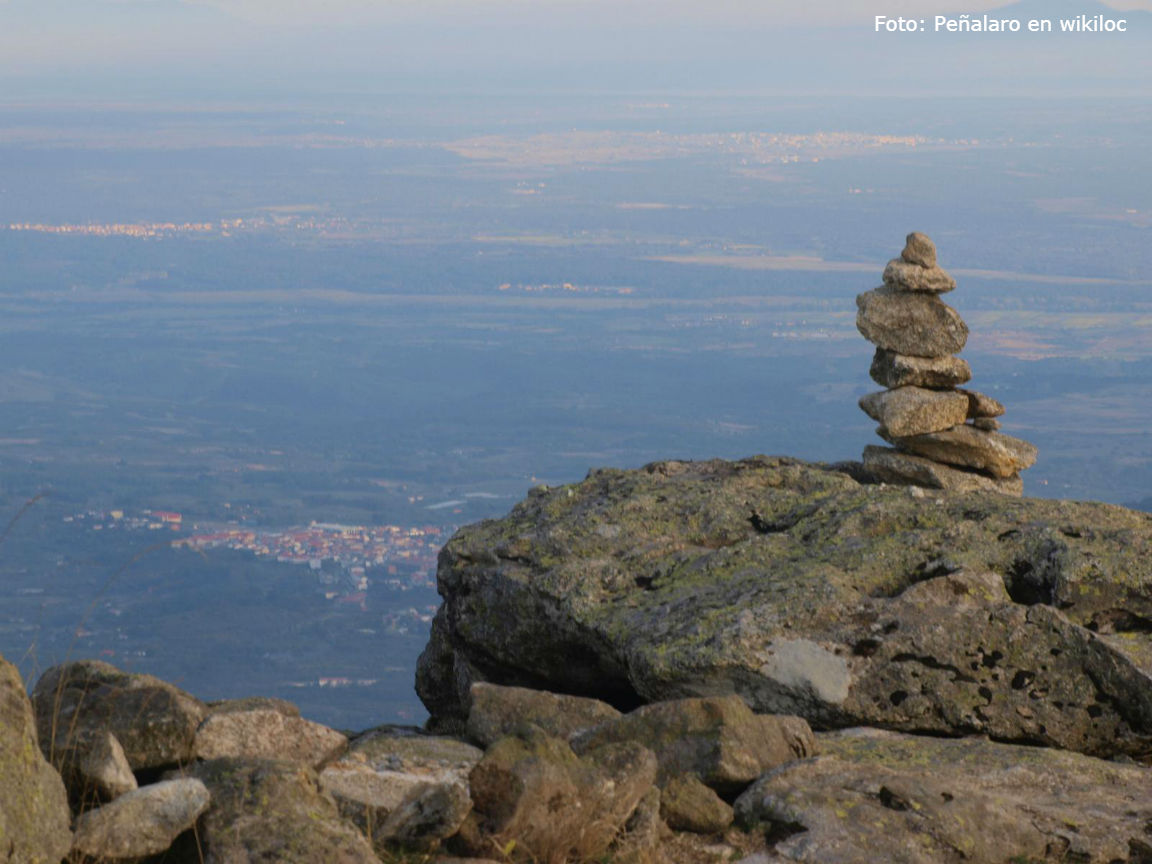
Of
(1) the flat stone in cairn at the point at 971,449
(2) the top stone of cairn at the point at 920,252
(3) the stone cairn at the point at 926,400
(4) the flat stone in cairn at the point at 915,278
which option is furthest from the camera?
(2) the top stone of cairn at the point at 920,252

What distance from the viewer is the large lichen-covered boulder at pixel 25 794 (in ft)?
23.9

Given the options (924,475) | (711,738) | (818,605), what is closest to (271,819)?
(711,738)

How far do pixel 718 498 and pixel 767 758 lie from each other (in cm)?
679

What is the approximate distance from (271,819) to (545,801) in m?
1.69

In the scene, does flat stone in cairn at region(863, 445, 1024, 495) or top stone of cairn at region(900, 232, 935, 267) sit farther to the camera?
top stone of cairn at region(900, 232, 935, 267)

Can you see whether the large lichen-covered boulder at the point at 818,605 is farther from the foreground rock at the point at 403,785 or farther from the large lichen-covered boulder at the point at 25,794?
the large lichen-covered boulder at the point at 25,794

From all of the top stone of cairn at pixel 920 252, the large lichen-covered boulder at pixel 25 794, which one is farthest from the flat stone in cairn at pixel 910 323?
the large lichen-covered boulder at pixel 25 794

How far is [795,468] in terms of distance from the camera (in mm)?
18797

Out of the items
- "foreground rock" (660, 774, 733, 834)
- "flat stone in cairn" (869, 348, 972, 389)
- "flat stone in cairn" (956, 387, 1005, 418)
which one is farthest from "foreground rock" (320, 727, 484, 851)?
"flat stone in cairn" (956, 387, 1005, 418)

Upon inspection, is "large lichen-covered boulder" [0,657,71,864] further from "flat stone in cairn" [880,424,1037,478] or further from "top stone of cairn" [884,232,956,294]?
"top stone of cairn" [884,232,956,294]

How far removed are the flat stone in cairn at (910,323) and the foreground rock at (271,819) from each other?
16946 millimetres

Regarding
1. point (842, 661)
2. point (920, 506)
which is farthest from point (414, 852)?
point (920, 506)

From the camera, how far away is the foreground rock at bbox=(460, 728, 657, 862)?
28.1ft

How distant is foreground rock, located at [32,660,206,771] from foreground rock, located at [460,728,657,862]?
2154 mm
